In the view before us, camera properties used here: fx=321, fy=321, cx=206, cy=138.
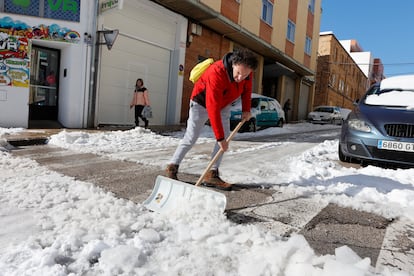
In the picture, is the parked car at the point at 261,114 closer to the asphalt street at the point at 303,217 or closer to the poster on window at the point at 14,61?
the poster on window at the point at 14,61

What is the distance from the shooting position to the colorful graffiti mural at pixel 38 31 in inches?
336

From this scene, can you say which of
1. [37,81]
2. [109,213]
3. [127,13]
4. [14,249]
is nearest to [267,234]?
[109,213]

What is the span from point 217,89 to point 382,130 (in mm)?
2968

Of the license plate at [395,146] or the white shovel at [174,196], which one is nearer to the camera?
the white shovel at [174,196]

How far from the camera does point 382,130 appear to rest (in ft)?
15.6

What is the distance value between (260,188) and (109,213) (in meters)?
1.82

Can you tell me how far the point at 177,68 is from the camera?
41.5 feet

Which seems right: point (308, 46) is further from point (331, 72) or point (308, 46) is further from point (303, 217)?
point (303, 217)

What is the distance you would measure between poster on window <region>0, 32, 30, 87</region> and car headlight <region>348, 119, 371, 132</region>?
8.29 m

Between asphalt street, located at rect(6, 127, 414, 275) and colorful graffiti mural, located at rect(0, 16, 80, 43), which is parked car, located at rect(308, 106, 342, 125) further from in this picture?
asphalt street, located at rect(6, 127, 414, 275)

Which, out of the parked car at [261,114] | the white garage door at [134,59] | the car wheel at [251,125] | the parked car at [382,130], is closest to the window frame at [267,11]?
the parked car at [261,114]

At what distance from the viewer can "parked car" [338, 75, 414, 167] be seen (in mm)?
4605

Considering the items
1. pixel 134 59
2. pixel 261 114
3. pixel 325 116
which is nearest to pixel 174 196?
pixel 134 59

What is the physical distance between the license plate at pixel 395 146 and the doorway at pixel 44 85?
30.0ft
